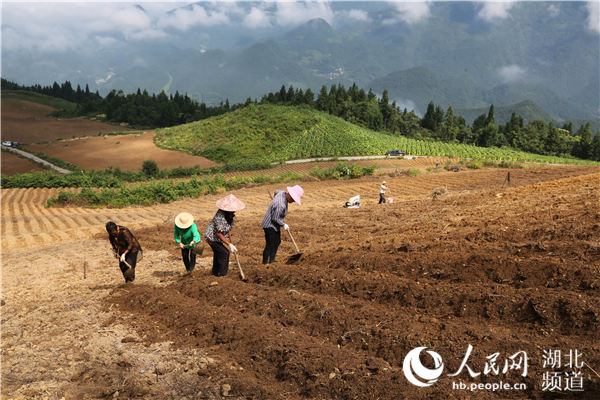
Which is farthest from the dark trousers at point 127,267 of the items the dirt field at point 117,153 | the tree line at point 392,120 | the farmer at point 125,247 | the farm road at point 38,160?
the tree line at point 392,120

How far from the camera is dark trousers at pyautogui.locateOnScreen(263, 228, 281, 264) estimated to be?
7796 millimetres

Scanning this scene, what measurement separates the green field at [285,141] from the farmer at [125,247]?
4352 cm

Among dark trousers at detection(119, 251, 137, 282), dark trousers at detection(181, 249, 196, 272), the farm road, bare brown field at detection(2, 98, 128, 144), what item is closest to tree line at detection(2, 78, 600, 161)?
bare brown field at detection(2, 98, 128, 144)

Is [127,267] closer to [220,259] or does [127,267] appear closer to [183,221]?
[183,221]

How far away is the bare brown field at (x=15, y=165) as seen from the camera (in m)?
43.4

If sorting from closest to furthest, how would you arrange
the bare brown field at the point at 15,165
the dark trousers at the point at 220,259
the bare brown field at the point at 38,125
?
the dark trousers at the point at 220,259, the bare brown field at the point at 15,165, the bare brown field at the point at 38,125

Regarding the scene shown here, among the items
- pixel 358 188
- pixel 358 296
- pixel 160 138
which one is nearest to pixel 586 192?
pixel 358 296

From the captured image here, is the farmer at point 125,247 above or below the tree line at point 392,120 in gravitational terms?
below

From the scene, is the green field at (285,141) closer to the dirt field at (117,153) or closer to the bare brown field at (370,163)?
the dirt field at (117,153)

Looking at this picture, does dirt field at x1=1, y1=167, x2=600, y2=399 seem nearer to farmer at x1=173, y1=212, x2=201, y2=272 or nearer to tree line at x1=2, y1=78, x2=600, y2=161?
farmer at x1=173, y1=212, x2=201, y2=272

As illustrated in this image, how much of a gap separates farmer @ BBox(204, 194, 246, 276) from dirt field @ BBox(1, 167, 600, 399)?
18.5 inches

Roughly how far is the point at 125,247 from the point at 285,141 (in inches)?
1967

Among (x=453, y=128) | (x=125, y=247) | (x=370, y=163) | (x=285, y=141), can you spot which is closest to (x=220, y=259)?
(x=125, y=247)

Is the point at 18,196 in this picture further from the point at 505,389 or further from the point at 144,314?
the point at 505,389
